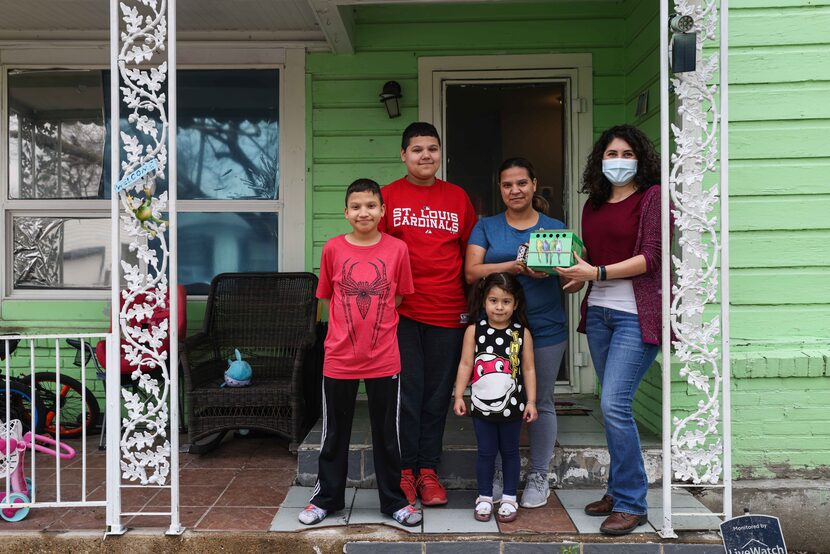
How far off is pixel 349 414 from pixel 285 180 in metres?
2.17

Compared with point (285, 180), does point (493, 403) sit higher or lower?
lower

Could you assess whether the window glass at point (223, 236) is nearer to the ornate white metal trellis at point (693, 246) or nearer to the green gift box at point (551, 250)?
the green gift box at point (551, 250)

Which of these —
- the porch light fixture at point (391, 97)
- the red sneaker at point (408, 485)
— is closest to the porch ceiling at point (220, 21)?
the porch light fixture at point (391, 97)

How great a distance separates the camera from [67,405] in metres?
4.55

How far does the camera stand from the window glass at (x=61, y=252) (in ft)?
15.2

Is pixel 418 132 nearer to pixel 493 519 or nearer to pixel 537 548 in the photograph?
pixel 493 519

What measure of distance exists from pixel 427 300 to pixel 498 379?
487mm

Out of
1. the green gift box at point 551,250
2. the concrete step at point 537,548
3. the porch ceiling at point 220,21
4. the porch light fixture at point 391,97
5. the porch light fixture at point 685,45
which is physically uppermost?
the porch ceiling at point 220,21

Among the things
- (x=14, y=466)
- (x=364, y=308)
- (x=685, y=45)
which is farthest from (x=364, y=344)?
(x=685, y=45)

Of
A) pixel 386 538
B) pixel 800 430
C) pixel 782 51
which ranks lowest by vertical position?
pixel 386 538

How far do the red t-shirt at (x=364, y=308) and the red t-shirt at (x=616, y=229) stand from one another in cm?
85

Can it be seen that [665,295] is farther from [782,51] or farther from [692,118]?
[782,51]

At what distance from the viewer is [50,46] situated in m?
4.54

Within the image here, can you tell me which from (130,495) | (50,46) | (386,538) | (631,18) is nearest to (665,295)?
(386,538)
